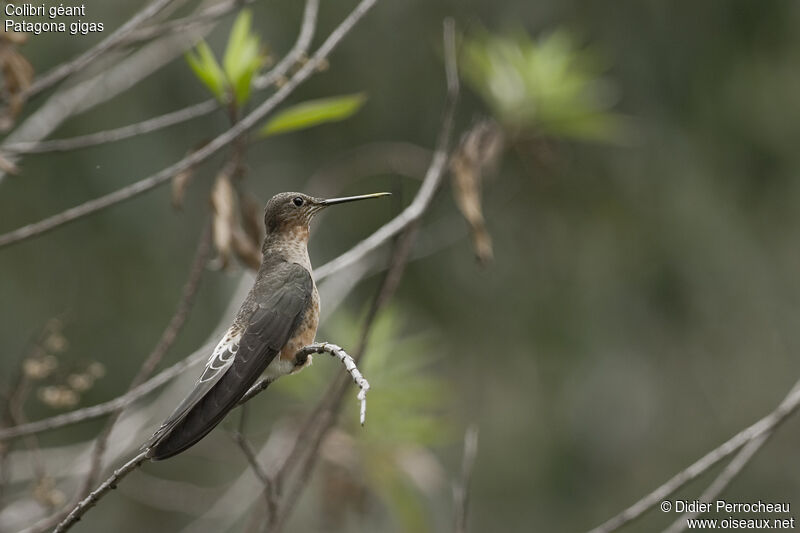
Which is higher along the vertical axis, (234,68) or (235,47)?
(235,47)

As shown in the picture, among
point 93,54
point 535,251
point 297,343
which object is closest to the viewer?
point 297,343

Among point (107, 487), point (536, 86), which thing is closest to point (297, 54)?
point (107, 487)

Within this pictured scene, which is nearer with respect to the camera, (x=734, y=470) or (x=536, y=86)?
(x=734, y=470)

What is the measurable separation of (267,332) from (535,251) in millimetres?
5061

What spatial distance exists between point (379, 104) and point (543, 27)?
1145mm

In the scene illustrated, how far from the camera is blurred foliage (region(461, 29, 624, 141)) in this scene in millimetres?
5070

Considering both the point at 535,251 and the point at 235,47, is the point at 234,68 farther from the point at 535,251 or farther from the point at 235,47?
the point at 535,251

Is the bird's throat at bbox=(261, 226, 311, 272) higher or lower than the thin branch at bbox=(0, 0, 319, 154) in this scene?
lower

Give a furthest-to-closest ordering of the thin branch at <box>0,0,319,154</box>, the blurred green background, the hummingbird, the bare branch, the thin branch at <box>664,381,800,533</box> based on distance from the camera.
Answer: the blurred green background → the bare branch → the thin branch at <box>0,0,319,154</box> → the thin branch at <box>664,381,800,533</box> → the hummingbird

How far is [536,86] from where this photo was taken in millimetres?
5121

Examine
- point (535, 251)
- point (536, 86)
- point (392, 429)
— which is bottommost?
point (392, 429)

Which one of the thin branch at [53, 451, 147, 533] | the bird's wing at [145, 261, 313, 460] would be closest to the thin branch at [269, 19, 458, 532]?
the bird's wing at [145, 261, 313, 460]

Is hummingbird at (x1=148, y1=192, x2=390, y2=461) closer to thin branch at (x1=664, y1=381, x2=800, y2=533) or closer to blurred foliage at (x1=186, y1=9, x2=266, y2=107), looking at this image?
blurred foliage at (x1=186, y1=9, x2=266, y2=107)

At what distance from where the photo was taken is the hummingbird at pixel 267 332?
77.5 inches
